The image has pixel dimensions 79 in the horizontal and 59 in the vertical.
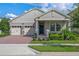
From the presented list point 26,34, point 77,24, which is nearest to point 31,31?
point 26,34

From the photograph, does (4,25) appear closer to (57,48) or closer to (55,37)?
(55,37)

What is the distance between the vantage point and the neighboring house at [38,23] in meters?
10.4

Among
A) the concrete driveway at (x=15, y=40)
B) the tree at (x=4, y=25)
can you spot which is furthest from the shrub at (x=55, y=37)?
the tree at (x=4, y=25)

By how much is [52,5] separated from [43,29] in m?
0.95

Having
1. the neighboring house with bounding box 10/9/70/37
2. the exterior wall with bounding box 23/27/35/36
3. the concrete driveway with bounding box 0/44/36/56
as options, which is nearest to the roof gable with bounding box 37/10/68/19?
the neighboring house with bounding box 10/9/70/37

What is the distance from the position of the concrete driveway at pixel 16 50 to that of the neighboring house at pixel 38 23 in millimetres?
455

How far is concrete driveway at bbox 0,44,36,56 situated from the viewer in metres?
9.95

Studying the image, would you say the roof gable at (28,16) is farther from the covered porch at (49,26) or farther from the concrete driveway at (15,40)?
the concrete driveway at (15,40)

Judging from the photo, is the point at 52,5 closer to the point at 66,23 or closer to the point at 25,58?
the point at 66,23

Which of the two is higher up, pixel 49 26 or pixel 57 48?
pixel 49 26

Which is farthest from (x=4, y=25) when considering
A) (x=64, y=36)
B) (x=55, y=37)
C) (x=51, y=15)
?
(x=64, y=36)

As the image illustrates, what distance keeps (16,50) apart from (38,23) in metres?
1.21

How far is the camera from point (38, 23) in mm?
10477

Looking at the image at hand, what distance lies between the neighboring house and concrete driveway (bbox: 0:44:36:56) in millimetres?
455
